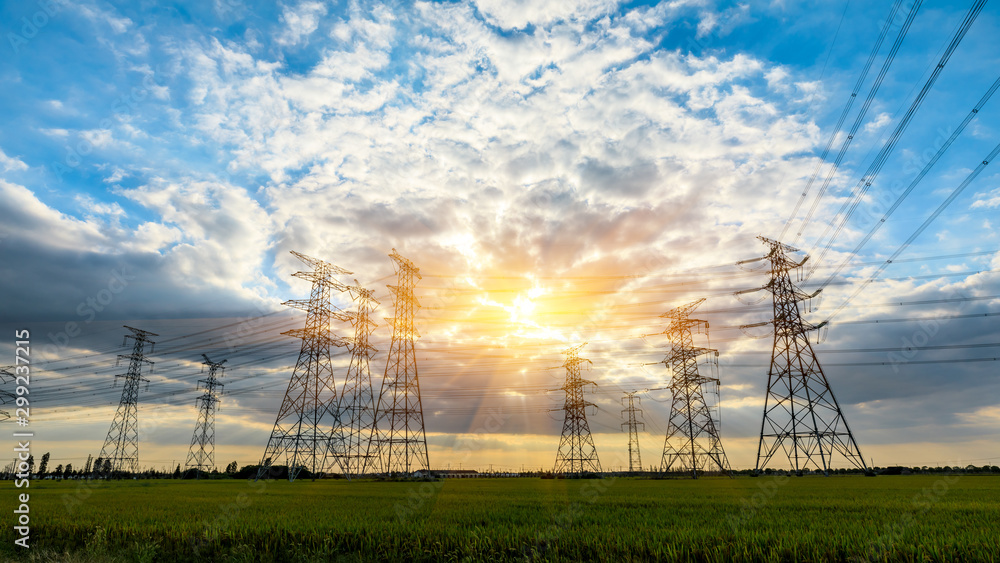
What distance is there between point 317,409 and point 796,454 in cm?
4781

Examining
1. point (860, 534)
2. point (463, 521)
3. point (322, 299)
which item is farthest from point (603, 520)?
point (322, 299)

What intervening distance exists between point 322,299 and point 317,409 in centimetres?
1199

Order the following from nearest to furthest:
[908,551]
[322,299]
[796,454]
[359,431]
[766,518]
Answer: [908,551], [766,518], [796,454], [359,431], [322,299]

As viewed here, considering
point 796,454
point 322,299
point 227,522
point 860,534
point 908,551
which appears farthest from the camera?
point 322,299

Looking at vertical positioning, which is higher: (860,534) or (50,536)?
(860,534)

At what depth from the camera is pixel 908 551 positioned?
895cm

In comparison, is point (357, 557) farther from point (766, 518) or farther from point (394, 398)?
point (394, 398)

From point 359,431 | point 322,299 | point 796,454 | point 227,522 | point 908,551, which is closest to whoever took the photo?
point 908,551

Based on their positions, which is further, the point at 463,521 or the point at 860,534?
the point at 463,521

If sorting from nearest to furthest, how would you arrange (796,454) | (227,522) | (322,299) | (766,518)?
(766,518) < (227,522) < (796,454) < (322,299)

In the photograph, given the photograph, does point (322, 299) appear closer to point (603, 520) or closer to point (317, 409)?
point (317, 409)

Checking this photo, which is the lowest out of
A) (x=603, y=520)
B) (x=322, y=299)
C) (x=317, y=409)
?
(x=603, y=520)

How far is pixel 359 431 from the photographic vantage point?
4938cm

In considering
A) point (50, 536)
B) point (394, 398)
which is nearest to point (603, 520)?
point (50, 536)
